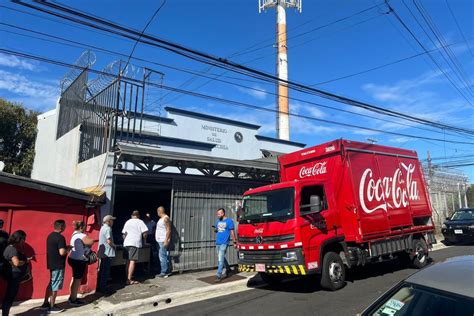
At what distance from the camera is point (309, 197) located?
28.5ft

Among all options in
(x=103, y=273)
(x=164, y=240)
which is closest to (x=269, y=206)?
(x=164, y=240)

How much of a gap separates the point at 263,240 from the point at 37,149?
15466mm

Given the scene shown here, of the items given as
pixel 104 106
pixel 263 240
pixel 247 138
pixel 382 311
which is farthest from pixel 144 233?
pixel 247 138

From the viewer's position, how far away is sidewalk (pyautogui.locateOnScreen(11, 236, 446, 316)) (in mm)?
7473

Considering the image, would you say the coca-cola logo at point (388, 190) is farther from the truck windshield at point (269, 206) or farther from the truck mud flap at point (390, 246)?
the truck windshield at point (269, 206)

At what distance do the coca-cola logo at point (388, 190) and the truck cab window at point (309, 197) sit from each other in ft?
3.92

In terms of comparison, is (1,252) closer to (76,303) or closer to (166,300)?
(76,303)

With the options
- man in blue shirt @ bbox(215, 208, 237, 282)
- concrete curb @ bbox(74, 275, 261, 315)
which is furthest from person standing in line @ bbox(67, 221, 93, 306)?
man in blue shirt @ bbox(215, 208, 237, 282)

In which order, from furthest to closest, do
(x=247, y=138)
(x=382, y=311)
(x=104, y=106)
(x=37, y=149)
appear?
1. (x=247, y=138)
2. (x=37, y=149)
3. (x=104, y=106)
4. (x=382, y=311)

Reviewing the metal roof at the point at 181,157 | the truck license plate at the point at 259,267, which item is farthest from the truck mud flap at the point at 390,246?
the metal roof at the point at 181,157

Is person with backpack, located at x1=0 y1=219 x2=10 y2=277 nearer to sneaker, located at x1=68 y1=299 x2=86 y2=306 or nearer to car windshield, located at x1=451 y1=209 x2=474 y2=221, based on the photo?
sneaker, located at x1=68 y1=299 x2=86 y2=306

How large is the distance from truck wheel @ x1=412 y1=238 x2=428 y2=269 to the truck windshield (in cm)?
517

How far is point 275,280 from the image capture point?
9570mm

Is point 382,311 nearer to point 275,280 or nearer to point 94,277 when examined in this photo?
point 275,280
